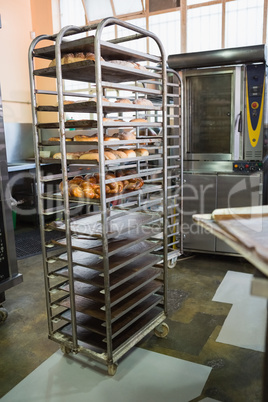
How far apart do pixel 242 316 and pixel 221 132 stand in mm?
2007

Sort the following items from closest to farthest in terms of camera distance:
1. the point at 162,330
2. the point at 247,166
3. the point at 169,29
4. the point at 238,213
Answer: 1. the point at 238,213
2. the point at 162,330
3. the point at 247,166
4. the point at 169,29

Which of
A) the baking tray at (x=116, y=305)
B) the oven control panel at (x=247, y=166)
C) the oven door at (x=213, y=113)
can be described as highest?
the oven door at (x=213, y=113)

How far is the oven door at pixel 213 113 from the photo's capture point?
3.59 meters

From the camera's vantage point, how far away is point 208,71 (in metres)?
3.62

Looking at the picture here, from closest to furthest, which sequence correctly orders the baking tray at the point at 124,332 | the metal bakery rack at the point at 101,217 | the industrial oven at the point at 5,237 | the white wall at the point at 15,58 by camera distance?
the metal bakery rack at the point at 101,217
the baking tray at the point at 124,332
the industrial oven at the point at 5,237
the white wall at the point at 15,58

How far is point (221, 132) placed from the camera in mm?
3826

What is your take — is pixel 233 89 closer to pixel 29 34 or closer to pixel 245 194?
pixel 245 194

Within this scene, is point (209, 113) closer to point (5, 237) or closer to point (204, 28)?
point (204, 28)

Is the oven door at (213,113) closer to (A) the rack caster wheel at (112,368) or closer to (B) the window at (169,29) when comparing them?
(B) the window at (169,29)

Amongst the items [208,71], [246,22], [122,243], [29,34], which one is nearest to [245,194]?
[208,71]

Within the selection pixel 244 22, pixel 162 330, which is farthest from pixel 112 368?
pixel 244 22

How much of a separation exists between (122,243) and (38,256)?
2.42m

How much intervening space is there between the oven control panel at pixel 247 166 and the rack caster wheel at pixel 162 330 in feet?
6.29

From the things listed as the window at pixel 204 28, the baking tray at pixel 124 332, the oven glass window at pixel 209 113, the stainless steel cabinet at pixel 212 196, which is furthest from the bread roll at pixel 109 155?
the window at pixel 204 28
